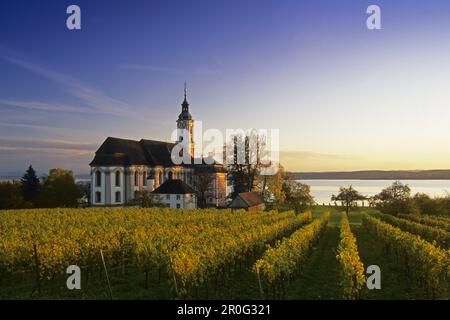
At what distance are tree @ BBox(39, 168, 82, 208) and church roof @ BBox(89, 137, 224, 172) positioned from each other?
20.2 feet

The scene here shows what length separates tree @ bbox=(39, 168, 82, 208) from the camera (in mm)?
51094

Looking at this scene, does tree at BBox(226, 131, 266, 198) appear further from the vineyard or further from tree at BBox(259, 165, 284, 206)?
the vineyard

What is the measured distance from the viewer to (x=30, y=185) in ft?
180

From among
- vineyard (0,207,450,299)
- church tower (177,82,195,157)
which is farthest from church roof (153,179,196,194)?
vineyard (0,207,450,299)

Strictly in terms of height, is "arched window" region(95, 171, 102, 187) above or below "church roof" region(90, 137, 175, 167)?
below

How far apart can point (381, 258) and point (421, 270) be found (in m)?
6.60

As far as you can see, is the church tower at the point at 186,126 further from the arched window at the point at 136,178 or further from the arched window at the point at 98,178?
the arched window at the point at 98,178

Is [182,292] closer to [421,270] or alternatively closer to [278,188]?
[421,270]

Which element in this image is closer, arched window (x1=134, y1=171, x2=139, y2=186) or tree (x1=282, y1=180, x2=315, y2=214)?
tree (x1=282, y1=180, x2=315, y2=214)

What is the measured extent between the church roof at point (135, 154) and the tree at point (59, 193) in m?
6.17

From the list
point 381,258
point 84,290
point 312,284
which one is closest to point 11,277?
point 84,290

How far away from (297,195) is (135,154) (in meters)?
24.9

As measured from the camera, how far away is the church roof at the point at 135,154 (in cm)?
6000

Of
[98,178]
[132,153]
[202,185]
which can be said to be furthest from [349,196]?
[98,178]
